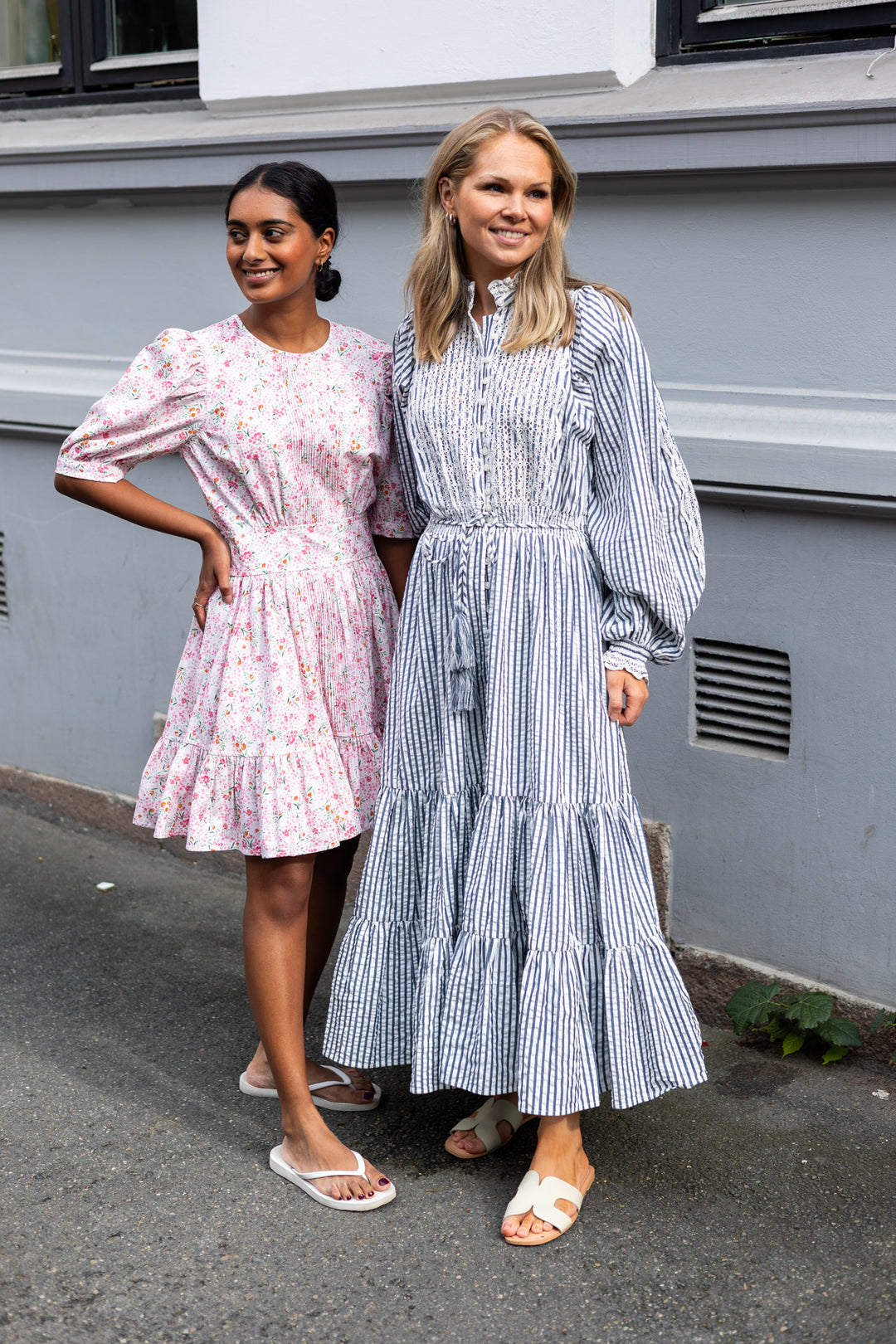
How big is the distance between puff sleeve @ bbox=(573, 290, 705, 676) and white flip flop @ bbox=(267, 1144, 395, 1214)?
114cm

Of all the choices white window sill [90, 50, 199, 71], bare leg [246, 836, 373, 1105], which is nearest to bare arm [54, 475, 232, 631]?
bare leg [246, 836, 373, 1105]

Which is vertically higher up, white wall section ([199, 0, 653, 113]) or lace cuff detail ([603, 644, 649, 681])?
white wall section ([199, 0, 653, 113])

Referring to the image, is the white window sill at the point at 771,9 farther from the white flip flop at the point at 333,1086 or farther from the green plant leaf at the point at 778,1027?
the white flip flop at the point at 333,1086

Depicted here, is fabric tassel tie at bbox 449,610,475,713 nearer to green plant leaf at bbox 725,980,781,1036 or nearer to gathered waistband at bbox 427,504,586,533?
gathered waistband at bbox 427,504,586,533

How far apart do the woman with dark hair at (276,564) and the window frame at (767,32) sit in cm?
130

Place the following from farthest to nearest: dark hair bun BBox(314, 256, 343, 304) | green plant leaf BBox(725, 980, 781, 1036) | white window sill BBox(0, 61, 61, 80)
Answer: white window sill BBox(0, 61, 61, 80) → green plant leaf BBox(725, 980, 781, 1036) → dark hair bun BBox(314, 256, 343, 304)

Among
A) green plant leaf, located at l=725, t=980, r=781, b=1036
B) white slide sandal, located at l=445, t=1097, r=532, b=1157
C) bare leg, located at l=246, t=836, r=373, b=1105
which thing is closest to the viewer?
white slide sandal, located at l=445, t=1097, r=532, b=1157

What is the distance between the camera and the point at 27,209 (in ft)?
16.6

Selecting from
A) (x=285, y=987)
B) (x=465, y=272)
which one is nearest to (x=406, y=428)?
(x=465, y=272)

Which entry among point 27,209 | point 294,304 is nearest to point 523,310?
point 294,304

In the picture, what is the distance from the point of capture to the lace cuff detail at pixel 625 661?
2.79 meters

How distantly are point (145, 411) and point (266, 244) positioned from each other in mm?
395

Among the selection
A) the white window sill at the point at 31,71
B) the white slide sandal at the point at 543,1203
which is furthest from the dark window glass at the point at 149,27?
the white slide sandal at the point at 543,1203

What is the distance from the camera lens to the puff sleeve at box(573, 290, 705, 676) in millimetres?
2680
